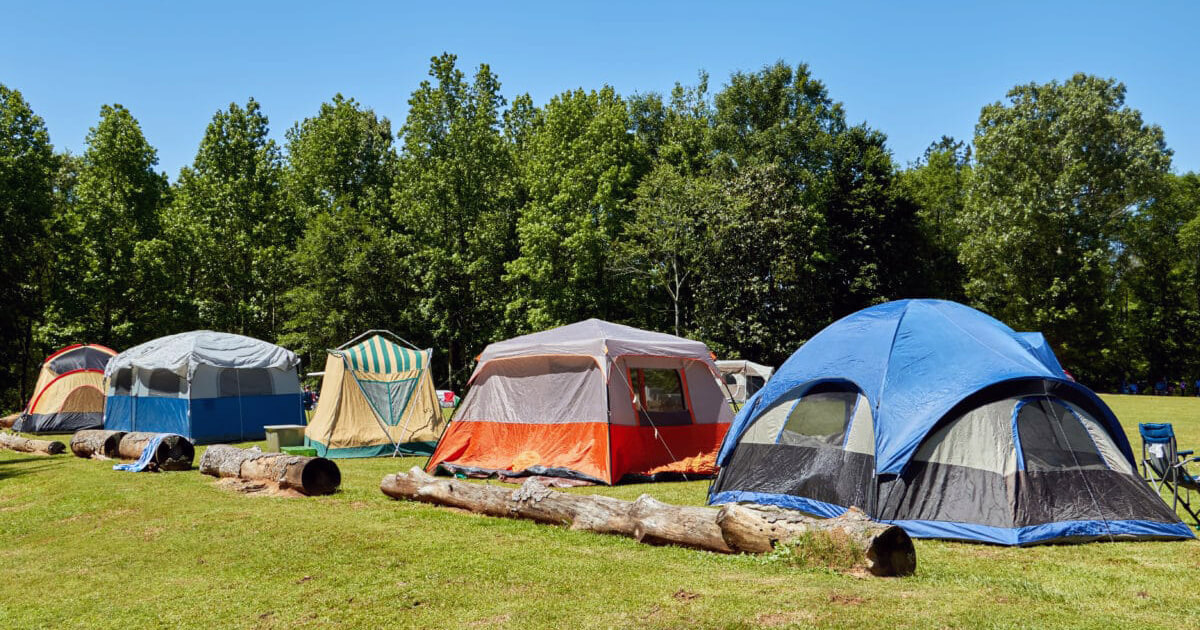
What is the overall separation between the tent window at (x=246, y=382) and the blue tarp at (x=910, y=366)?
1384cm

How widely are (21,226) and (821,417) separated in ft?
112

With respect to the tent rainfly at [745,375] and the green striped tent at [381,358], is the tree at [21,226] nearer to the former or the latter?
the green striped tent at [381,358]

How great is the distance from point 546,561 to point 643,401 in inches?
221

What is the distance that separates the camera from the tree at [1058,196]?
33.9 metres

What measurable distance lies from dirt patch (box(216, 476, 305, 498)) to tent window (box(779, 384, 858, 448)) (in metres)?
6.46

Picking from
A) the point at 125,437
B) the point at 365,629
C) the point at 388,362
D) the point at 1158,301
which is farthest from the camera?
the point at 1158,301

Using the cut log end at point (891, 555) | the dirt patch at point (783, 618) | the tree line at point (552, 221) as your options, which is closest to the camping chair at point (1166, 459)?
the cut log end at point (891, 555)

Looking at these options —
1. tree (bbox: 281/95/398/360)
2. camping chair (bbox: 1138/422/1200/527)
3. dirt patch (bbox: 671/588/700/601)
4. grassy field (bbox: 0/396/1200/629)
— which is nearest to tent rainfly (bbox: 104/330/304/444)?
grassy field (bbox: 0/396/1200/629)

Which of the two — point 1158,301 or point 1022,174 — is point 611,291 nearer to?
point 1022,174

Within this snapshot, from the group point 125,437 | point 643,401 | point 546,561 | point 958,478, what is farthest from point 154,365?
point 958,478

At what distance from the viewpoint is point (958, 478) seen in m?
7.56

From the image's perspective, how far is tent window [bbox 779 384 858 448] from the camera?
332 inches

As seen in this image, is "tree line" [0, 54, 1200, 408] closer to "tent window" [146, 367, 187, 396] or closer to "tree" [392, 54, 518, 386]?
"tree" [392, 54, 518, 386]

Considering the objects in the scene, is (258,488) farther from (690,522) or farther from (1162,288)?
(1162,288)
